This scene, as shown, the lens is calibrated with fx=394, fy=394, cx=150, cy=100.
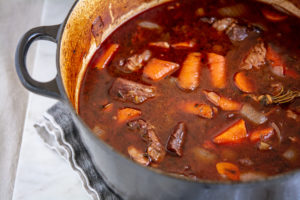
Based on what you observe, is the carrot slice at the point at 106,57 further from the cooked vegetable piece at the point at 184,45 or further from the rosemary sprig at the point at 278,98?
the rosemary sprig at the point at 278,98

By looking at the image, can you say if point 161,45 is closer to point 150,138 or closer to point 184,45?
point 184,45

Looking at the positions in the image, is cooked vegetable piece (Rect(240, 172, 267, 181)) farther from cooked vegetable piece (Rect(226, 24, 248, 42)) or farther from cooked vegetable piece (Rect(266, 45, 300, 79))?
cooked vegetable piece (Rect(226, 24, 248, 42))

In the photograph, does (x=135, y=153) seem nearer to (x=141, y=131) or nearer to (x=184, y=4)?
(x=141, y=131)

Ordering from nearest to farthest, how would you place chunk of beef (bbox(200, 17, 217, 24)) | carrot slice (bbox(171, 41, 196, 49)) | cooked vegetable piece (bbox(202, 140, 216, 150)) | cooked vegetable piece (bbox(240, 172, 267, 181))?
cooked vegetable piece (bbox(240, 172, 267, 181))
cooked vegetable piece (bbox(202, 140, 216, 150))
carrot slice (bbox(171, 41, 196, 49))
chunk of beef (bbox(200, 17, 217, 24))

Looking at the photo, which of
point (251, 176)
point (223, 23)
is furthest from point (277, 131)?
point (223, 23)

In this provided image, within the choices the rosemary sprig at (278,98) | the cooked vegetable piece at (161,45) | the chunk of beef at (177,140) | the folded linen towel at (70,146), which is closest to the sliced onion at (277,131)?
the rosemary sprig at (278,98)

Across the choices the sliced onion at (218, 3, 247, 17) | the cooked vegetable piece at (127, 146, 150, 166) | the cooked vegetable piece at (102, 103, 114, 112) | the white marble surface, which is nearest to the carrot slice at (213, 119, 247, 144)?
the cooked vegetable piece at (127, 146, 150, 166)

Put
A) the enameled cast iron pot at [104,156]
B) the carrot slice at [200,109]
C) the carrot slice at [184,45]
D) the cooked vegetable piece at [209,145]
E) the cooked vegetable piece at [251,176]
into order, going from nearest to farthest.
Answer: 1. the enameled cast iron pot at [104,156]
2. the cooked vegetable piece at [251,176]
3. the cooked vegetable piece at [209,145]
4. the carrot slice at [200,109]
5. the carrot slice at [184,45]
